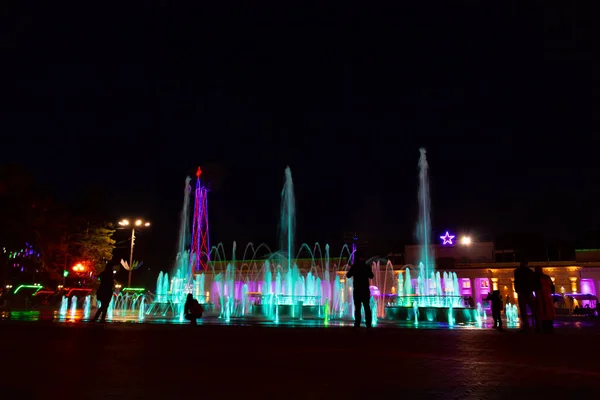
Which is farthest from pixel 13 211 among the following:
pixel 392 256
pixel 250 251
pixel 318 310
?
pixel 392 256

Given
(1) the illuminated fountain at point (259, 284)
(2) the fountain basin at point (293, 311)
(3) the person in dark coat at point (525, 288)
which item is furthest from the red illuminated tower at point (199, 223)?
(3) the person in dark coat at point (525, 288)

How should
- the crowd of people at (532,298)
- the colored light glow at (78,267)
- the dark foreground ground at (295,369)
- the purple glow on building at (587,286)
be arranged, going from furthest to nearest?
1. the purple glow on building at (587,286)
2. the colored light glow at (78,267)
3. the crowd of people at (532,298)
4. the dark foreground ground at (295,369)

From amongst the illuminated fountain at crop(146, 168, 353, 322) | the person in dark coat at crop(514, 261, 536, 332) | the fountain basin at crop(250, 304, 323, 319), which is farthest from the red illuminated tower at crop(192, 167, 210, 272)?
the person in dark coat at crop(514, 261, 536, 332)

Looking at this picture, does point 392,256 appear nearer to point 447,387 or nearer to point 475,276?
point 475,276

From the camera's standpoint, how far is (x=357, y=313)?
995 cm

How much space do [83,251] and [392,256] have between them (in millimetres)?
33638

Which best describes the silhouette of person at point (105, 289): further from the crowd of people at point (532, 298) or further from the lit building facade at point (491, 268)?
the lit building facade at point (491, 268)

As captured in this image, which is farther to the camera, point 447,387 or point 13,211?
point 13,211

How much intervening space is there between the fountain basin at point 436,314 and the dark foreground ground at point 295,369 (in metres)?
9.18

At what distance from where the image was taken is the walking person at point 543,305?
1038 centimetres

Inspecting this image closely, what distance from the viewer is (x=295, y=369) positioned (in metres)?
4.74

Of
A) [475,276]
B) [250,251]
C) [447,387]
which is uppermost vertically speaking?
[250,251]

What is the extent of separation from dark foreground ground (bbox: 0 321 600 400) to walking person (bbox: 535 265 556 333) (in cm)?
277

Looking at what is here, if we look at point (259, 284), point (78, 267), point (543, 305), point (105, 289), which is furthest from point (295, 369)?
point (259, 284)
